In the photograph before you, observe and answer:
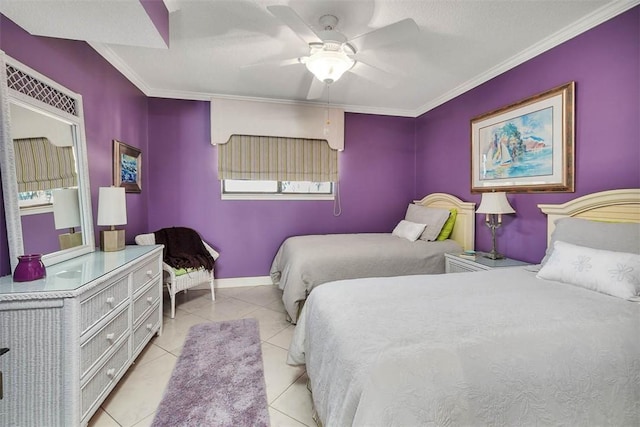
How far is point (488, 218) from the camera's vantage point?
2.86 m

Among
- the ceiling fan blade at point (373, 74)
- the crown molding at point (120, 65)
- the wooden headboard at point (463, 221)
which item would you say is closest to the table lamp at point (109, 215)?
the crown molding at point (120, 65)

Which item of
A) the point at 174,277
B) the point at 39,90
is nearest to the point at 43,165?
the point at 39,90

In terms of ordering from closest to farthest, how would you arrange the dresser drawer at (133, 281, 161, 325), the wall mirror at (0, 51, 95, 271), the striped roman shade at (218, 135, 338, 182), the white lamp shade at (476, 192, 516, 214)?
the wall mirror at (0, 51, 95, 271) < the dresser drawer at (133, 281, 161, 325) < the white lamp shade at (476, 192, 516, 214) < the striped roman shade at (218, 135, 338, 182)

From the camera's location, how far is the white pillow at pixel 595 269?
1.50m

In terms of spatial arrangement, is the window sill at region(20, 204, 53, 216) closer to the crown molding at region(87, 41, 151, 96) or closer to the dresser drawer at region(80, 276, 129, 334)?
the dresser drawer at region(80, 276, 129, 334)

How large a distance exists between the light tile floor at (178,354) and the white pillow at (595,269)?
1.76 m

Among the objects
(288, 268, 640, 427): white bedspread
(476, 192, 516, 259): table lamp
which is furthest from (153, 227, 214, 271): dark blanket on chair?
(476, 192, 516, 259): table lamp

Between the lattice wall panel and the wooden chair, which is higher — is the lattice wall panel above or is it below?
above

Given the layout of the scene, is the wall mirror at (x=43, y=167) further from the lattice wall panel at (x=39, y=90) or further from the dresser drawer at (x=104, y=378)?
the dresser drawer at (x=104, y=378)

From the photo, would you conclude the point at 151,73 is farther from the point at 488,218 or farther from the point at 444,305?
the point at 488,218

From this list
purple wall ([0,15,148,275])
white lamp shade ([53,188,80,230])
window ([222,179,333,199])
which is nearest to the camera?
purple wall ([0,15,148,275])

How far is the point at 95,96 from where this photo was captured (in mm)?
2379

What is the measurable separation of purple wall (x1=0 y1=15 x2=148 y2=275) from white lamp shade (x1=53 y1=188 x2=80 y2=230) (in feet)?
0.79

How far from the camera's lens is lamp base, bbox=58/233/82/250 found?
189cm
